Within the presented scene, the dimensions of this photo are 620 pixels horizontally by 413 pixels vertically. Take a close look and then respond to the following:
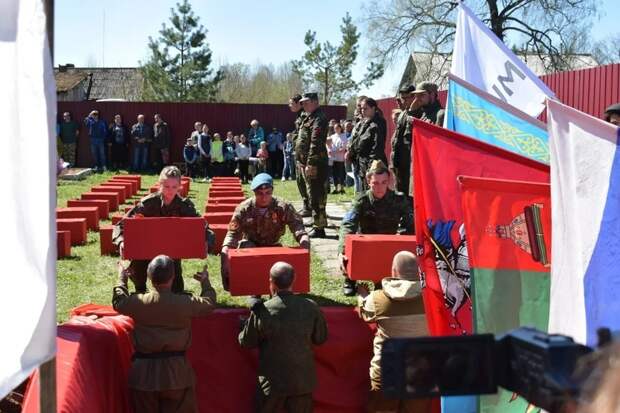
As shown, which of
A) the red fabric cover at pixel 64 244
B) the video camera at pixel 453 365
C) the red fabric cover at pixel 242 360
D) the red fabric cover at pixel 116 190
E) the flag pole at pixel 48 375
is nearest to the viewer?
the video camera at pixel 453 365

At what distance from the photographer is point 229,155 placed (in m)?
25.8

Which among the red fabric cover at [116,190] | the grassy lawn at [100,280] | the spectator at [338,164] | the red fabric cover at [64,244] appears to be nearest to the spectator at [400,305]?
the grassy lawn at [100,280]

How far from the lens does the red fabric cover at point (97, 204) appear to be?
1433 centimetres

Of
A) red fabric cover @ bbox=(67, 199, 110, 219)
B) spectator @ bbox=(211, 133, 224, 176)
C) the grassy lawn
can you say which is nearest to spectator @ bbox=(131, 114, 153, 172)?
spectator @ bbox=(211, 133, 224, 176)

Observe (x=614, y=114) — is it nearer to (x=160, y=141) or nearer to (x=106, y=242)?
(x=106, y=242)

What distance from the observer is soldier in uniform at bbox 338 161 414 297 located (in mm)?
7719

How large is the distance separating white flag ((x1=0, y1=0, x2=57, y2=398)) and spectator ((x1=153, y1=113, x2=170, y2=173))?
24.1 metres


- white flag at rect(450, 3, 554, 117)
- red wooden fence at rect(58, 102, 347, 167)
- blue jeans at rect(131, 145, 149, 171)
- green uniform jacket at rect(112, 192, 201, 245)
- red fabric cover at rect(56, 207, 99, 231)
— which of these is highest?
red wooden fence at rect(58, 102, 347, 167)

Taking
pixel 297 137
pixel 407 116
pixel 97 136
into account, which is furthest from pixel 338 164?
pixel 407 116

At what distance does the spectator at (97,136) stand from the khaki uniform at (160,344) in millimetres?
21706

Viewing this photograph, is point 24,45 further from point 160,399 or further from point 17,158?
point 160,399

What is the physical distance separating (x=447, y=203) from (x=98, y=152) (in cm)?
2335

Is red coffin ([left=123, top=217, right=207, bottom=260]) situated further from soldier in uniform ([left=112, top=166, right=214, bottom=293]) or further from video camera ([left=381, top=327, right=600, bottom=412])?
video camera ([left=381, top=327, right=600, bottom=412])

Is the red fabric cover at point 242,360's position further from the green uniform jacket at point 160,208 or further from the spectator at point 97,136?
the spectator at point 97,136
